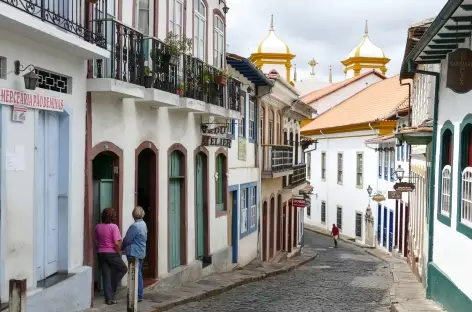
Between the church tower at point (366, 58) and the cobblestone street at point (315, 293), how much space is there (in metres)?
37.6

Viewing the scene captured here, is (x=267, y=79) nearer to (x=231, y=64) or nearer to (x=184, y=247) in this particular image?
A: (x=231, y=64)

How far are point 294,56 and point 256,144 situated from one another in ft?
127

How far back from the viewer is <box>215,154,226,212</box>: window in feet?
56.7

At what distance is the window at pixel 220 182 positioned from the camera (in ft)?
56.7

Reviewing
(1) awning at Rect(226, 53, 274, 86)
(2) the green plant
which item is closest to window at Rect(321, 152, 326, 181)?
(1) awning at Rect(226, 53, 274, 86)

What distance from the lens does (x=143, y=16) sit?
12305mm

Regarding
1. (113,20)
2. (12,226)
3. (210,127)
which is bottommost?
(12,226)

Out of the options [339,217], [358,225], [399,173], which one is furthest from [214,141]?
[339,217]

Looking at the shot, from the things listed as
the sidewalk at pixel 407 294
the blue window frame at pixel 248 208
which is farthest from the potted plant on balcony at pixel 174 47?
the blue window frame at pixel 248 208

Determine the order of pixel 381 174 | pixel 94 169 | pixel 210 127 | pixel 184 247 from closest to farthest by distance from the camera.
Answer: pixel 94 169 < pixel 184 247 < pixel 210 127 < pixel 381 174

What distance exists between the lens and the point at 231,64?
1859 centimetres

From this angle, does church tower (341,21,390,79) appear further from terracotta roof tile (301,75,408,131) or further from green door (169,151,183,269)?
green door (169,151,183,269)

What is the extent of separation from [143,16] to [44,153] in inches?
155

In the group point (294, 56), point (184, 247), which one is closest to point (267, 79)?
point (184, 247)
